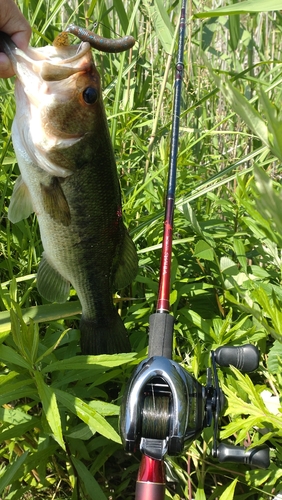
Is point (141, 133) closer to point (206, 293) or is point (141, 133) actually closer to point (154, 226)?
point (154, 226)

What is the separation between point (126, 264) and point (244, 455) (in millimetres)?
789

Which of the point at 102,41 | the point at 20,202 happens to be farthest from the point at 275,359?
the point at 102,41

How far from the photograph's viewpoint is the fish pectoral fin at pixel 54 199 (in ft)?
5.56

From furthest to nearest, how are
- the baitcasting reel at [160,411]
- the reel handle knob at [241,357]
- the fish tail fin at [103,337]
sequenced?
the fish tail fin at [103,337] → the reel handle knob at [241,357] → the baitcasting reel at [160,411]

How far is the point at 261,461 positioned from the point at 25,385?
2.29 ft

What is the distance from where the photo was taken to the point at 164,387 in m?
1.22

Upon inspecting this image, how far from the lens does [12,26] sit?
1.64 metres

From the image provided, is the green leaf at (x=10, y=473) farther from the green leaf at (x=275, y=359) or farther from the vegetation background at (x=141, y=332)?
the green leaf at (x=275, y=359)

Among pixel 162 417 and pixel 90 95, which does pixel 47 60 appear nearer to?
pixel 90 95

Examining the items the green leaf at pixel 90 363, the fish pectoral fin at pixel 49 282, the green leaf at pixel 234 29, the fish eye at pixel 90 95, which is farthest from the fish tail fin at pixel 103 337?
the green leaf at pixel 234 29

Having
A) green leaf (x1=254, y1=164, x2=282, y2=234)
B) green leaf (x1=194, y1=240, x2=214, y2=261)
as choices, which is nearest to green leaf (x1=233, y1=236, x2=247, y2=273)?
green leaf (x1=194, y1=240, x2=214, y2=261)

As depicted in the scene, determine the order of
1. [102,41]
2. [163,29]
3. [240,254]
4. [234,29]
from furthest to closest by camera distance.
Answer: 1. [234,29]
2. [163,29]
3. [240,254]
4. [102,41]

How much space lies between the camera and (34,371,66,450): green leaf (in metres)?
1.32

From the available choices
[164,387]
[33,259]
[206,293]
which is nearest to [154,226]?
→ [206,293]
